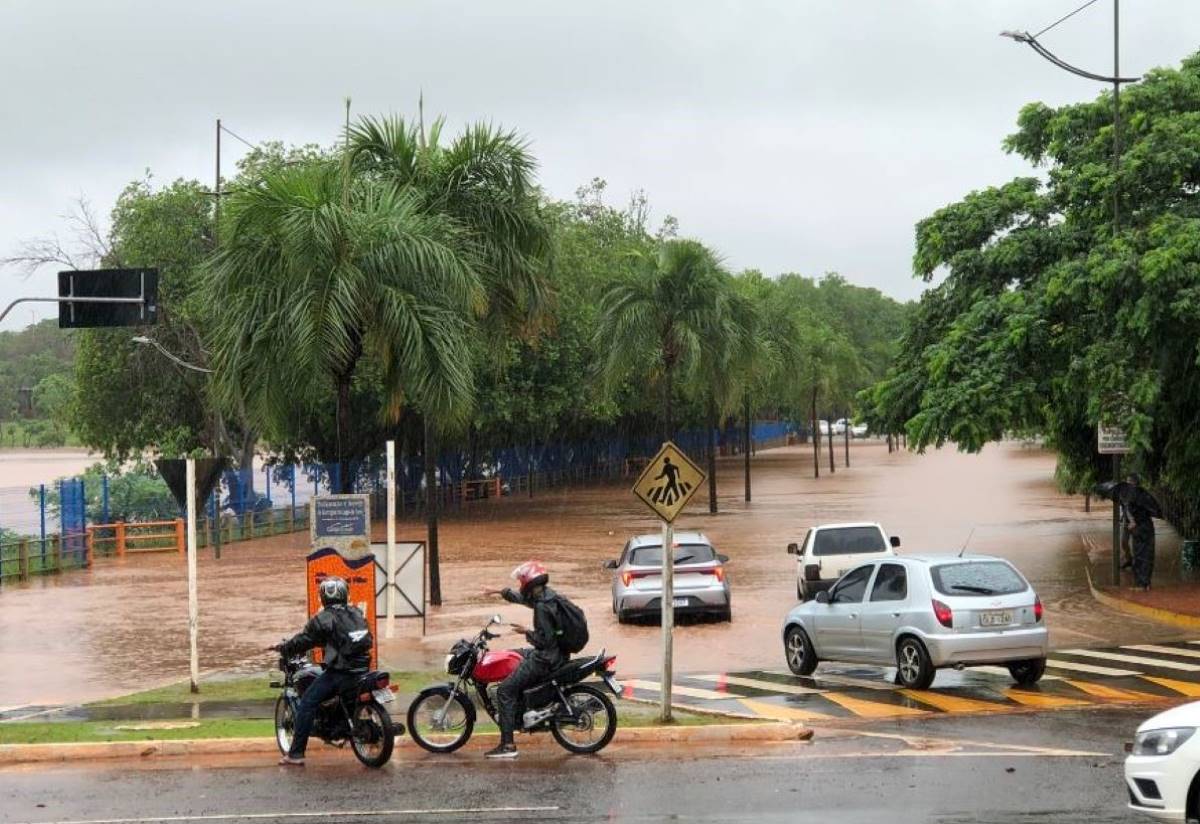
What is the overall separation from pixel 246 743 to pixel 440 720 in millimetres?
1811

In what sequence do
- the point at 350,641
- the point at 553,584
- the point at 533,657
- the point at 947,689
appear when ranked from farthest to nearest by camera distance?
the point at 553,584 → the point at 947,689 → the point at 533,657 → the point at 350,641

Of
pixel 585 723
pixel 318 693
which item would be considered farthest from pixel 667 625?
pixel 318 693

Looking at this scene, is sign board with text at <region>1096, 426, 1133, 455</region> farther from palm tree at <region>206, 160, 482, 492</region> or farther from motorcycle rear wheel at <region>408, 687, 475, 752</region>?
motorcycle rear wheel at <region>408, 687, 475, 752</region>

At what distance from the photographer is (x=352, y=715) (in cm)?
1289

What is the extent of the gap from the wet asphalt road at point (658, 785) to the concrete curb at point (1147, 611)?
988 centimetres

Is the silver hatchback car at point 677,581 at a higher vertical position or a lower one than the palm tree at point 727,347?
lower

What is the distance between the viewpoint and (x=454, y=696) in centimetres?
1339

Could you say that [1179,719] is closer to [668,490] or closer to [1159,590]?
[668,490]

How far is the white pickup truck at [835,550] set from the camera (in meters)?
27.8

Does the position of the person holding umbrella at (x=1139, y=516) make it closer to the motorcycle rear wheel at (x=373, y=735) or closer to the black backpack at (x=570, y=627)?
the black backpack at (x=570, y=627)

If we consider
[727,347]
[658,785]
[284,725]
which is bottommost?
[658,785]

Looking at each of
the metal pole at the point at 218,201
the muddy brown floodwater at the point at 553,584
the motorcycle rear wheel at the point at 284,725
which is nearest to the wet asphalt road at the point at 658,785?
the motorcycle rear wheel at the point at 284,725

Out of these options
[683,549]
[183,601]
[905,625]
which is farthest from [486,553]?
[905,625]

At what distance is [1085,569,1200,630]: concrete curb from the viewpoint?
23.5m
